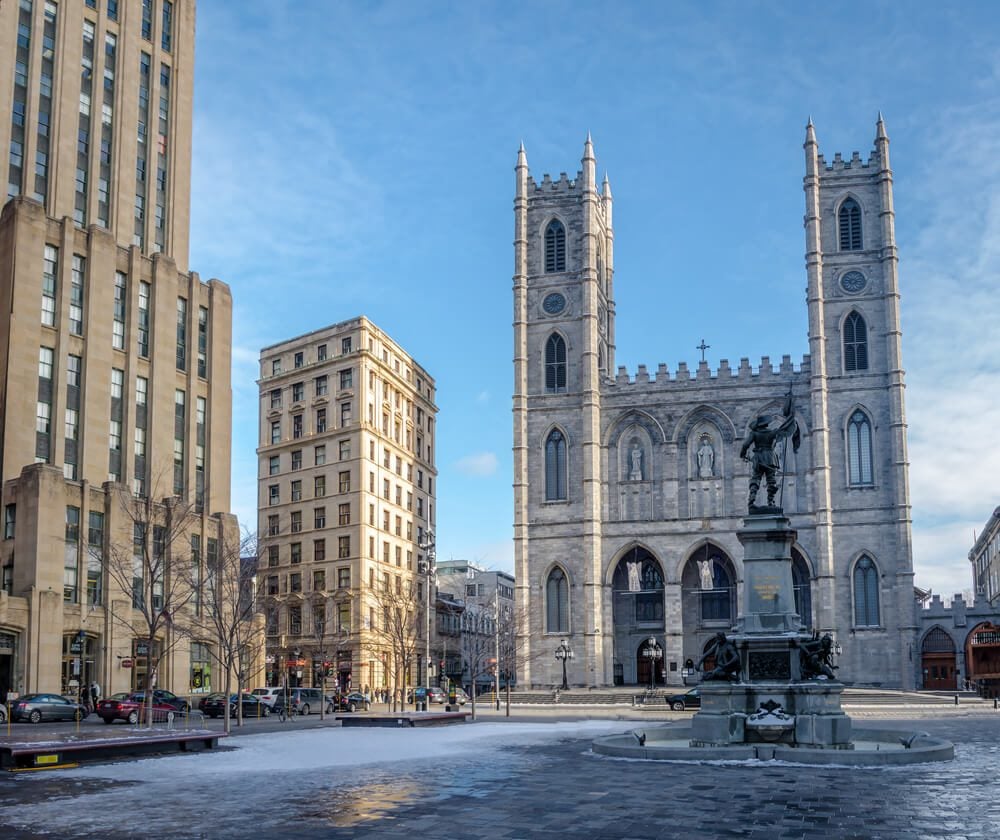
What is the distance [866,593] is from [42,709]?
5492 cm

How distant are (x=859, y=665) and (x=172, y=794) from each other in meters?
68.1

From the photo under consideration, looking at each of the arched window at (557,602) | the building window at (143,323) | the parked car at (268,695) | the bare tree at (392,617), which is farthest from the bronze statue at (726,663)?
the arched window at (557,602)

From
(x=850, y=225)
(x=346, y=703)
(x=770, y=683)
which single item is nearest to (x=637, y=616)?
(x=346, y=703)

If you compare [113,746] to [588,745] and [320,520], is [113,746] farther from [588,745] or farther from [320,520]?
[320,520]

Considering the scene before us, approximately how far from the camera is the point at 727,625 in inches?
3231

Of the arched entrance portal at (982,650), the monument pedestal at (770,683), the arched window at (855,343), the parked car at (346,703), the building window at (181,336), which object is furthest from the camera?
the arched window at (855,343)

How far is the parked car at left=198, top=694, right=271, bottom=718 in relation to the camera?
4909 cm

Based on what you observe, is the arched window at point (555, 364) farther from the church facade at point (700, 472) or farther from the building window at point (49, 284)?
the building window at point (49, 284)

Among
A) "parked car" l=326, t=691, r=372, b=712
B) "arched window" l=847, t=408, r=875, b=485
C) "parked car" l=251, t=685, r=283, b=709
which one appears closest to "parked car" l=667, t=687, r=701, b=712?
"parked car" l=326, t=691, r=372, b=712

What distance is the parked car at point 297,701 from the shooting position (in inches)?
2084

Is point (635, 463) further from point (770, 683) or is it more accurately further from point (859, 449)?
point (770, 683)

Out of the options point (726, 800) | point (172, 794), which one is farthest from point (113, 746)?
point (726, 800)

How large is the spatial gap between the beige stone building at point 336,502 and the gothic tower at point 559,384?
404 inches

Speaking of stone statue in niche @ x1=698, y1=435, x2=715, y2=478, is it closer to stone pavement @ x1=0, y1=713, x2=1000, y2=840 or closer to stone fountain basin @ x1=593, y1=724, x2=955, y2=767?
stone fountain basin @ x1=593, y1=724, x2=955, y2=767
